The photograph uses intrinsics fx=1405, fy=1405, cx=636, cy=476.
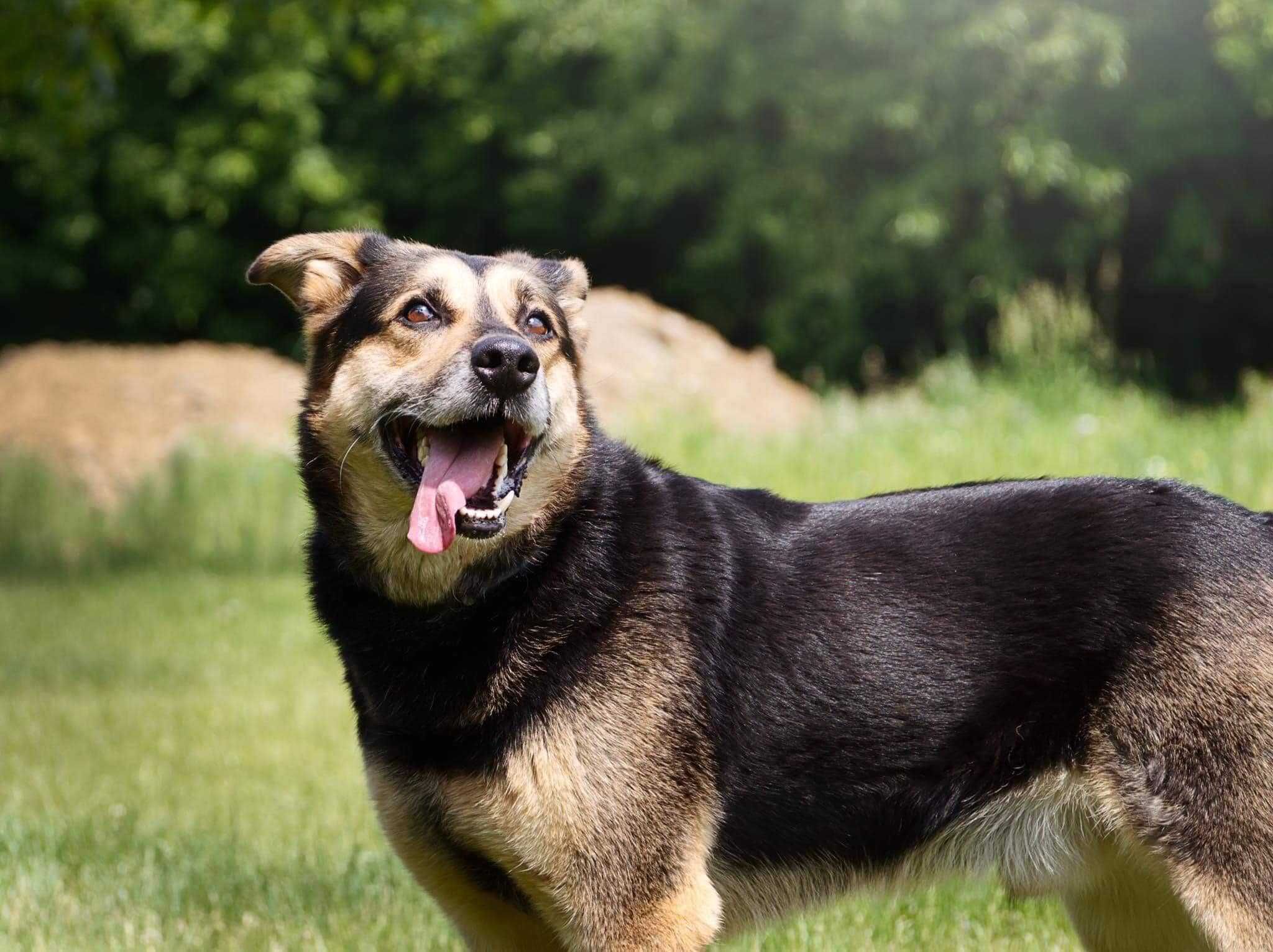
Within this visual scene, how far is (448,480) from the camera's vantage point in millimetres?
3533

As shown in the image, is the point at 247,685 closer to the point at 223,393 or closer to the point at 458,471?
the point at 458,471

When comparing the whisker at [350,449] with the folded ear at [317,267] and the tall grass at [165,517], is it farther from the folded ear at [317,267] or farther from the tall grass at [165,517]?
the tall grass at [165,517]

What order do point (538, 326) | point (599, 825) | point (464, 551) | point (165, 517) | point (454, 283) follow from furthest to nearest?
point (165, 517), point (538, 326), point (454, 283), point (464, 551), point (599, 825)

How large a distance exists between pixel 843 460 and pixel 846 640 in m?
8.66

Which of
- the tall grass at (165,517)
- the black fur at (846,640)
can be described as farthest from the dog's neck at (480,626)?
the tall grass at (165,517)

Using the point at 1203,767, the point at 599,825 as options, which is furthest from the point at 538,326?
the point at 1203,767

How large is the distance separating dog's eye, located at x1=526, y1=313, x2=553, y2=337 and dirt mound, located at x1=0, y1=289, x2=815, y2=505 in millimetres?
10262

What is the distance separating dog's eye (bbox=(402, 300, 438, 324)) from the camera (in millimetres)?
3705

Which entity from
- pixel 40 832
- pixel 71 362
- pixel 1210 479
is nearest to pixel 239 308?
Result: pixel 71 362

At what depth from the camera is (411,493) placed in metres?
3.64

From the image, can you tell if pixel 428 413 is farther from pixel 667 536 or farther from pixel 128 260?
pixel 128 260

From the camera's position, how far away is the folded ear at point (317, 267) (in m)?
3.93

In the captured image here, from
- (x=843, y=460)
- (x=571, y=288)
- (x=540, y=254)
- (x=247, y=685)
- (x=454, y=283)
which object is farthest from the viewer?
(x=540, y=254)

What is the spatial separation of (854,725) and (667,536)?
680 millimetres
